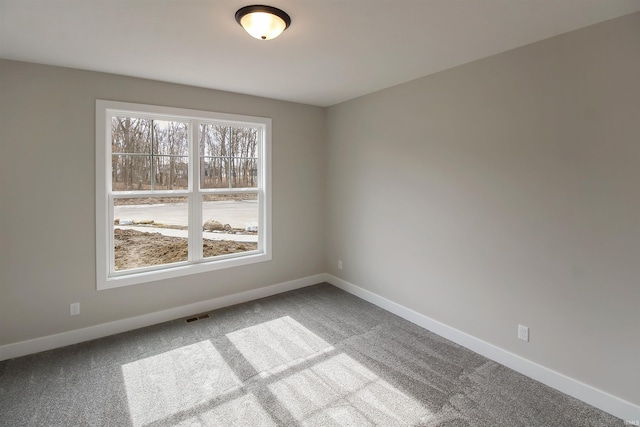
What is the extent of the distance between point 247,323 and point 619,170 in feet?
11.2

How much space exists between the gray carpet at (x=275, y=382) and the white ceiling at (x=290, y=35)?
2.59 meters

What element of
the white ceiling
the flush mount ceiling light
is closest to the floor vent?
the white ceiling

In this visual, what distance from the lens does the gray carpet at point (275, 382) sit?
2.09 m

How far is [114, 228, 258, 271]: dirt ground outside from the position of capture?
11.0ft

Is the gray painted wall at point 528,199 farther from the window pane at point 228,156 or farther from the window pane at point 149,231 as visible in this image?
the window pane at point 149,231

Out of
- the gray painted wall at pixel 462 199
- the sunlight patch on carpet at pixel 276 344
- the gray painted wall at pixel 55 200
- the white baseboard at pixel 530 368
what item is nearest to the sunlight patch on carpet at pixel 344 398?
the sunlight patch on carpet at pixel 276 344

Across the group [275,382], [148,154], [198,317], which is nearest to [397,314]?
[275,382]

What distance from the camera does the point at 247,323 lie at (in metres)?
3.44

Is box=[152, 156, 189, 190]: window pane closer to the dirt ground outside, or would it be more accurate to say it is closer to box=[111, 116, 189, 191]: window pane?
box=[111, 116, 189, 191]: window pane

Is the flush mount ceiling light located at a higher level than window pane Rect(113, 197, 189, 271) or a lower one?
higher

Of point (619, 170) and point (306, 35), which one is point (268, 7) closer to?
point (306, 35)

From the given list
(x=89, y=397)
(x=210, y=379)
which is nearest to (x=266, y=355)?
(x=210, y=379)

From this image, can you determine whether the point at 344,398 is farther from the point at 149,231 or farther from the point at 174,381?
the point at 149,231

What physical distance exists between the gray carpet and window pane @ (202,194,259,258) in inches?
39.6
